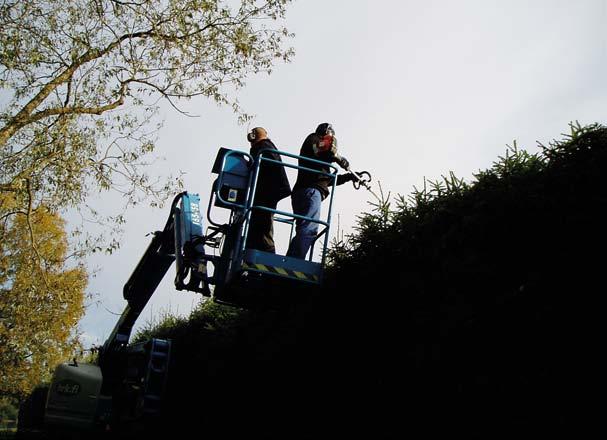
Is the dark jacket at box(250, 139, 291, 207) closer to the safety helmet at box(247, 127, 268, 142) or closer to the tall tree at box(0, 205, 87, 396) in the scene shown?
the safety helmet at box(247, 127, 268, 142)

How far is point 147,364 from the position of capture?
9000mm

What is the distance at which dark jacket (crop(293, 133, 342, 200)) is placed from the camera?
22.9ft

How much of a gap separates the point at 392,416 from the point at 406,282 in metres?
1.28

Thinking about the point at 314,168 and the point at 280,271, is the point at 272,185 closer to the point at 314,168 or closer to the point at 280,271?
the point at 314,168

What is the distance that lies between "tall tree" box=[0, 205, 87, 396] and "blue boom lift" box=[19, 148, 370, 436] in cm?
1352

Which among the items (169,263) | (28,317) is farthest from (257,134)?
(28,317)

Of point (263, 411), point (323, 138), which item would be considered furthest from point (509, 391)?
point (263, 411)

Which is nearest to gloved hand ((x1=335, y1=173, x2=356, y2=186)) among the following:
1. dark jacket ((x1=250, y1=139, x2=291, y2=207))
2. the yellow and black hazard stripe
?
dark jacket ((x1=250, y1=139, x2=291, y2=207))

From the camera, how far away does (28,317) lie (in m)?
24.7

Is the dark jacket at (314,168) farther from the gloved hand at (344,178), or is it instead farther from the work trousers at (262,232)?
the work trousers at (262,232)

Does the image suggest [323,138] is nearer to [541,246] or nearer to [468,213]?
[468,213]

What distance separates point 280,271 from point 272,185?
1.24 meters

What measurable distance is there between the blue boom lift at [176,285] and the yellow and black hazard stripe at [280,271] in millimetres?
11

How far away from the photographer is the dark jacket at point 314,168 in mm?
6977
